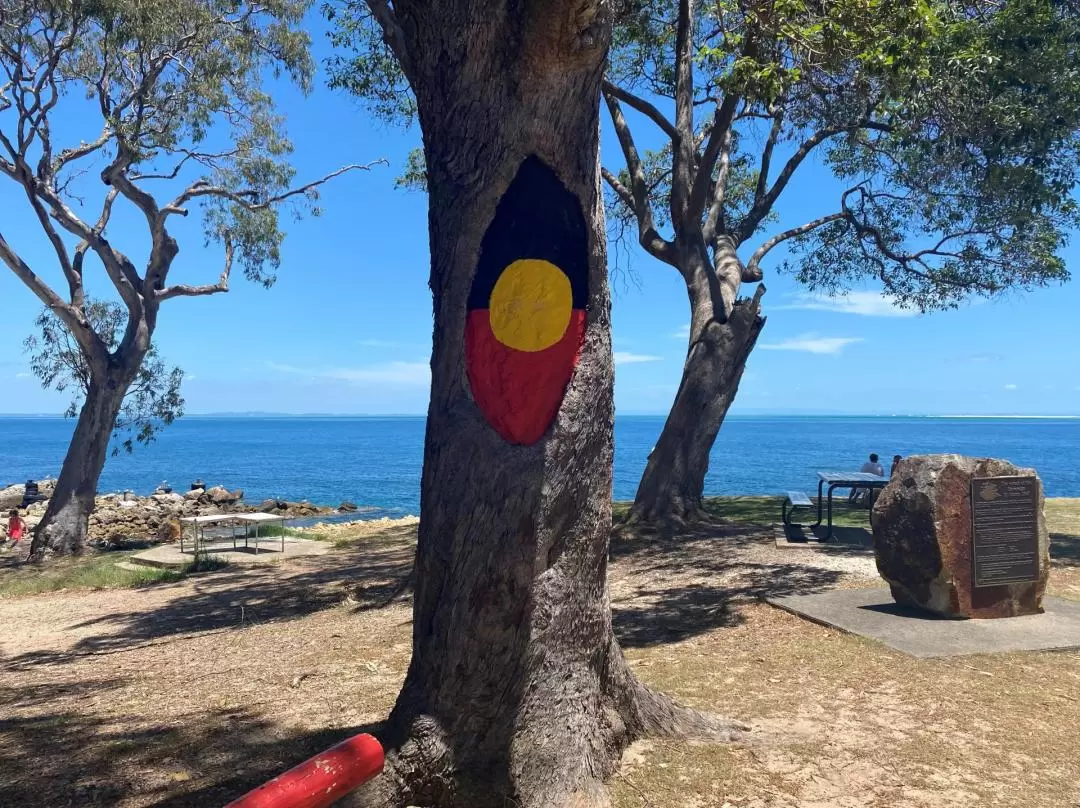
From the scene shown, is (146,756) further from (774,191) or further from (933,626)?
(774,191)

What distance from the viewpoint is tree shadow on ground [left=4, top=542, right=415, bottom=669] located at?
7.90 meters

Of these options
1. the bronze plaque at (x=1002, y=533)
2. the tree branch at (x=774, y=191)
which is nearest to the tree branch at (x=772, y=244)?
the tree branch at (x=774, y=191)

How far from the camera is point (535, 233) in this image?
3.86 metres

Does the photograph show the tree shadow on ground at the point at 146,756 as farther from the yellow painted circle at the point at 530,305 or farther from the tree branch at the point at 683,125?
the tree branch at the point at 683,125

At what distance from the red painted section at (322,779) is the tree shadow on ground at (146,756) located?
126 centimetres

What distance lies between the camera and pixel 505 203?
150 inches

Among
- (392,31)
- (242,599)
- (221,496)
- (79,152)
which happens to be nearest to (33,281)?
(79,152)

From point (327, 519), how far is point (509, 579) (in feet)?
80.5

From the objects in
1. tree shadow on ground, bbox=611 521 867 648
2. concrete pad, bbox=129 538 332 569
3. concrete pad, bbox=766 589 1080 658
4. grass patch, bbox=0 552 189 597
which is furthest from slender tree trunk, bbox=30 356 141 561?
concrete pad, bbox=766 589 1080 658

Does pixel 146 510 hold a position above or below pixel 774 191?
below

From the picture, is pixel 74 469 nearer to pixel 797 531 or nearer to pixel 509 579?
pixel 797 531

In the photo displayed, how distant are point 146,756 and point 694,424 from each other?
8.87 m

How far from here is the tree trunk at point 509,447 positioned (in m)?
3.64

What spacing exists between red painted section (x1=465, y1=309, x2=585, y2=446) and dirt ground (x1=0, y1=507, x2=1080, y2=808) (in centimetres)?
169
